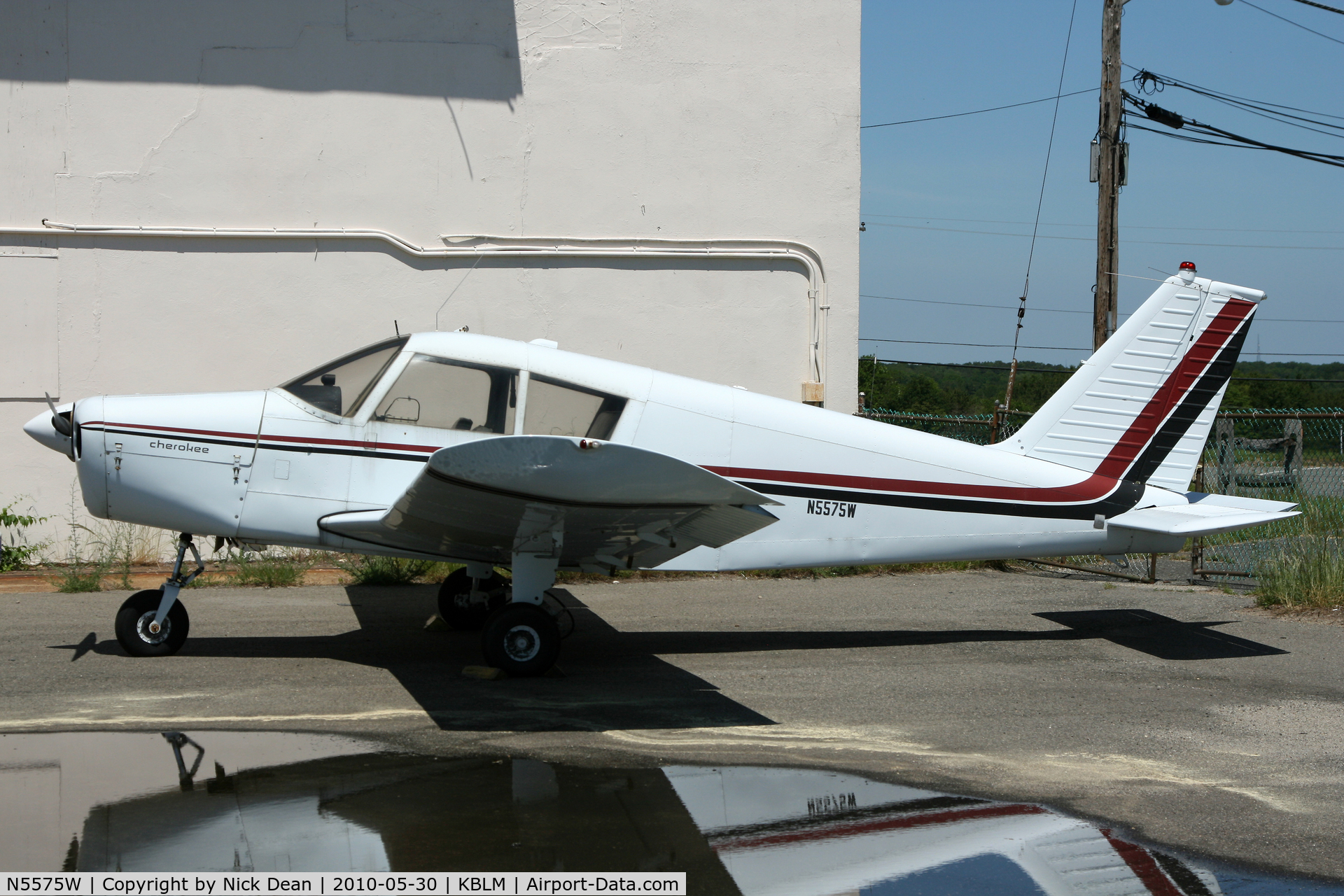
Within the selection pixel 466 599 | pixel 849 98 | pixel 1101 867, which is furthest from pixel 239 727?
pixel 849 98

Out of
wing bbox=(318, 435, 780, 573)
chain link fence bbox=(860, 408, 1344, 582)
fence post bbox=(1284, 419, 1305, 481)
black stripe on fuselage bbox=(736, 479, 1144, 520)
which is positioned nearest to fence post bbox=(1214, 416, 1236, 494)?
chain link fence bbox=(860, 408, 1344, 582)

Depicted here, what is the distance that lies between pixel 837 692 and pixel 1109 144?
10.1 m

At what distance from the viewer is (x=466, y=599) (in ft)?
26.6

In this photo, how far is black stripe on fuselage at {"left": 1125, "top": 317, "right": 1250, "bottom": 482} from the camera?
780 cm

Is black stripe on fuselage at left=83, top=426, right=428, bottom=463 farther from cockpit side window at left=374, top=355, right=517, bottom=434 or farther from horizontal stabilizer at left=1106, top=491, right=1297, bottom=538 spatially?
horizontal stabilizer at left=1106, top=491, right=1297, bottom=538

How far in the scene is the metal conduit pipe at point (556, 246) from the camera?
36.6 ft

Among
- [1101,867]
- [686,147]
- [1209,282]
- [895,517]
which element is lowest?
[1101,867]

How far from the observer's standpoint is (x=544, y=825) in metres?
4.14

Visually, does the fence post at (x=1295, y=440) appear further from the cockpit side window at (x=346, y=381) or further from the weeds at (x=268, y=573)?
the weeds at (x=268, y=573)

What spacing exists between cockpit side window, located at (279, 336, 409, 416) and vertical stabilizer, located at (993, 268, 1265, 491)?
436 centimetres

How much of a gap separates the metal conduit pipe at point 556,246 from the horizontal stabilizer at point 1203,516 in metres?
4.68

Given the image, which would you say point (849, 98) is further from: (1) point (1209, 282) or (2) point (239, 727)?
(2) point (239, 727)

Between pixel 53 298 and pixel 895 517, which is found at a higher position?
pixel 53 298

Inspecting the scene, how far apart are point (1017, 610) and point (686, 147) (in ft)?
20.2
